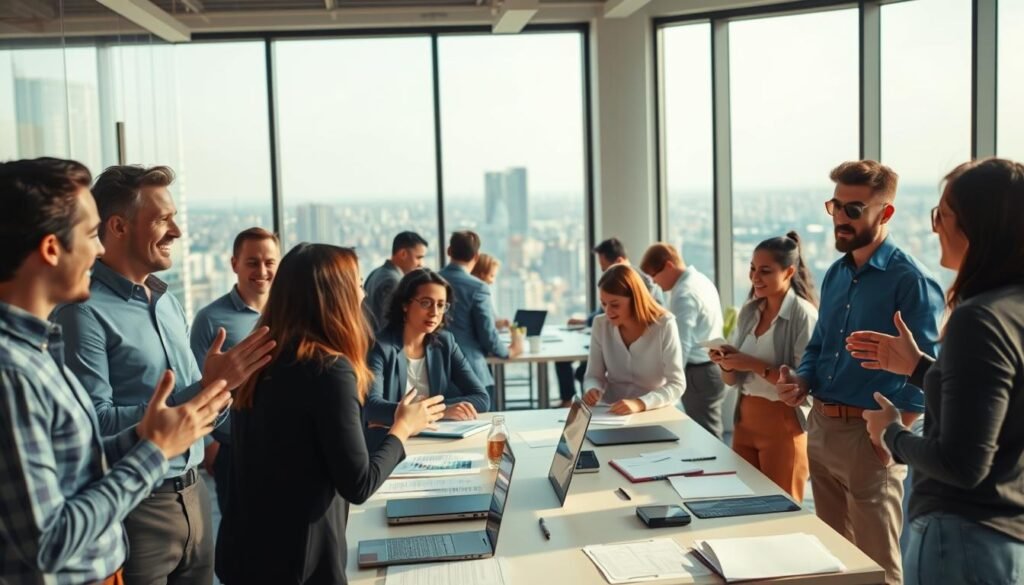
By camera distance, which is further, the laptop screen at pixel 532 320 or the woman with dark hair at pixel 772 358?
the laptop screen at pixel 532 320

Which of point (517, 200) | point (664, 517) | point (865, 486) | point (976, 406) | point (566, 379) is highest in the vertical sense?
point (517, 200)

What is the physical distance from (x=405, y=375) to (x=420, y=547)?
1.65 m

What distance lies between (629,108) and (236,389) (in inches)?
232

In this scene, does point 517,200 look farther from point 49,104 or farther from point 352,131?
point 49,104

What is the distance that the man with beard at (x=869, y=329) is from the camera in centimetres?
312

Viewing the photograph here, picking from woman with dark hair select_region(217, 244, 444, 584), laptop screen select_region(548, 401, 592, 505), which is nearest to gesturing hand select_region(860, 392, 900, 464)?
laptop screen select_region(548, 401, 592, 505)

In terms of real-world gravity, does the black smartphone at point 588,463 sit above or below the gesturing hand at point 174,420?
below

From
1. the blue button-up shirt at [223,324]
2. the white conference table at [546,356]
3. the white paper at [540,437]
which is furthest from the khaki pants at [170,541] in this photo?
Answer: the white conference table at [546,356]

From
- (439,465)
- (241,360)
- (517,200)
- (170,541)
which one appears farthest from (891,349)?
(517,200)

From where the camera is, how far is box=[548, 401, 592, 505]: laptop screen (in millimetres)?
2725

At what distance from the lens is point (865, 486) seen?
3.19 meters

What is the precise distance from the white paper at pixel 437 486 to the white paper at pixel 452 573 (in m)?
0.60

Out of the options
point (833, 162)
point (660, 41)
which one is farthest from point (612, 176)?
point (833, 162)

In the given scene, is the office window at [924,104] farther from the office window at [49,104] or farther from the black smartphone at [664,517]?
the office window at [49,104]
